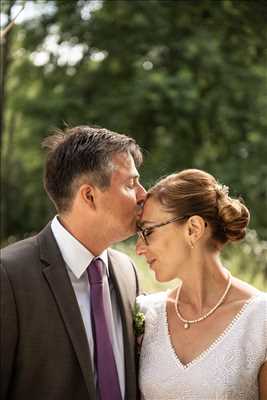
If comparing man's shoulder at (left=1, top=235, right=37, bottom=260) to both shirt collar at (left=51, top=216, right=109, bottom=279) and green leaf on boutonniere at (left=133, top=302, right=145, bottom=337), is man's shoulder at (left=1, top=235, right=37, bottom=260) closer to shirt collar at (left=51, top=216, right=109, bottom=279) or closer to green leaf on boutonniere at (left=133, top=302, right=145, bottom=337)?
shirt collar at (left=51, top=216, right=109, bottom=279)

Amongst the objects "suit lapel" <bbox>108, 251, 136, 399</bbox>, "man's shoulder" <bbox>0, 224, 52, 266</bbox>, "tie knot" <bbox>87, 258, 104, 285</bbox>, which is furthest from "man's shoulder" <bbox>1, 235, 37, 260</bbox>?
"suit lapel" <bbox>108, 251, 136, 399</bbox>

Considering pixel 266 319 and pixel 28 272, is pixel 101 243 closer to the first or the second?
pixel 28 272

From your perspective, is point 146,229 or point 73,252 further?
point 146,229

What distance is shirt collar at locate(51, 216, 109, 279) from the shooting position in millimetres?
3275

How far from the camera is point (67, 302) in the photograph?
3.11 meters

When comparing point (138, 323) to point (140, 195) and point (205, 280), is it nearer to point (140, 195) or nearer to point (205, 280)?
point (205, 280)

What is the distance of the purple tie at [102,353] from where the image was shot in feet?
10.3

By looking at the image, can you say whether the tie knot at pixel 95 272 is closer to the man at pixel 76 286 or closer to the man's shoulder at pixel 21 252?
the man at pixel 76 286

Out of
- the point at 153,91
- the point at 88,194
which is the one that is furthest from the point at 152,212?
the point at 153,91

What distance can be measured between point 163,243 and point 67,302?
61 cm

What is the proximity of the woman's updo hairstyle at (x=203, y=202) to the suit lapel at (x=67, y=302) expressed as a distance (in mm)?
630

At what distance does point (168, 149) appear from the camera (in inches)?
547

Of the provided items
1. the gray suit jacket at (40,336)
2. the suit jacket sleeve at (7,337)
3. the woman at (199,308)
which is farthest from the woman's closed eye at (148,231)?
the suit jacket sleeve at (7,337)

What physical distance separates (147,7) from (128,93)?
4.01 metres
